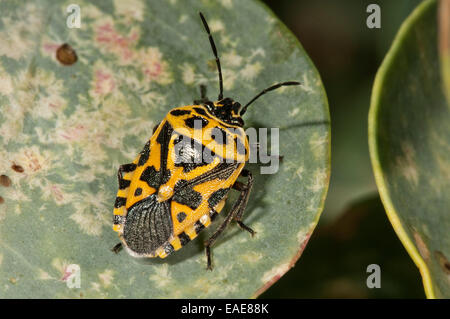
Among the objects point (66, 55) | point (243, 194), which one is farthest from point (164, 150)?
point (66, 55)

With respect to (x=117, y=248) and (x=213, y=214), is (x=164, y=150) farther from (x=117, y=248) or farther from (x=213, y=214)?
(x=117, y=248)

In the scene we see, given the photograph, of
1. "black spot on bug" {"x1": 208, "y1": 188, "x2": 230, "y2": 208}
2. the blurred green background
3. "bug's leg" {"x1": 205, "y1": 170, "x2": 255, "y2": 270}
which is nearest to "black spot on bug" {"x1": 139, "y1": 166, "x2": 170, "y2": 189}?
"black spot on bug" {"x1": 208, "y1": 188, "x2": 230, "y2": 208}

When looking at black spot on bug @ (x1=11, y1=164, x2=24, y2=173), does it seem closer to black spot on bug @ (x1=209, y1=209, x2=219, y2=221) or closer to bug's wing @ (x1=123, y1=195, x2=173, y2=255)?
bug's wing @ (x1=123, y1=195, x2=173, y2=255)

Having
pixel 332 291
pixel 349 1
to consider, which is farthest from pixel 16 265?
pixel 349 1

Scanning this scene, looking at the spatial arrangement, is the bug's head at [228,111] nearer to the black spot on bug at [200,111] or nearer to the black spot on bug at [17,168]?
the black spot on bug at [200,111]

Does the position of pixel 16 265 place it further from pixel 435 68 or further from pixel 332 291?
pixel 435 68

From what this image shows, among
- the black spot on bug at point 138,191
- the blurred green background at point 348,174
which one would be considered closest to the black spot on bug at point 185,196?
the black spot on bug at point 138,191
